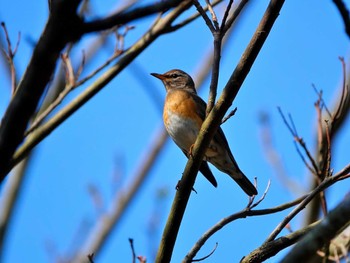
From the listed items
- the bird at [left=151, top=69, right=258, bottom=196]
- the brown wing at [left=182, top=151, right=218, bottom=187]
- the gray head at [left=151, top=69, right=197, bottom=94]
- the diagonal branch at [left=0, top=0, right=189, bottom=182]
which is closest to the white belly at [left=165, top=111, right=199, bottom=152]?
the bird at [left=151, top=69, right=258, bottom=196]

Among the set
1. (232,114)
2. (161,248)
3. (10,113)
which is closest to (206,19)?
(232,114)

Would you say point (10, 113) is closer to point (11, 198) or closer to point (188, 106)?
point (188, 106)

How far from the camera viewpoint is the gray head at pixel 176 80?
29.1 ft

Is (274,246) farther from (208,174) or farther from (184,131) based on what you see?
(184,131)

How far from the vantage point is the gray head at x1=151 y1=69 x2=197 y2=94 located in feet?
29.1

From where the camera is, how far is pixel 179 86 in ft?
29.1

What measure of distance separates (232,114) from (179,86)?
426cm

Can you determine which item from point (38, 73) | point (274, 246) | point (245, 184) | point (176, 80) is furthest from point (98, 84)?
point (176, 80)

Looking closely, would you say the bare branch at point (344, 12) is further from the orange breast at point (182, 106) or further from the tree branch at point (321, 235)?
the orange breast at point (182, 106)

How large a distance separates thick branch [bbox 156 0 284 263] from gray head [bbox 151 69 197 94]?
454 cm

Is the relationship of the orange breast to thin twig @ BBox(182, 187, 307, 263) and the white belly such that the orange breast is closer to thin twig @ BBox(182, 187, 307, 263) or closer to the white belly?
the white belly

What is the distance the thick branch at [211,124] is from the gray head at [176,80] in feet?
14.9

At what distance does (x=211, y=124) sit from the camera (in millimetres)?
4184

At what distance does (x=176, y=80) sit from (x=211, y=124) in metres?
4.89
